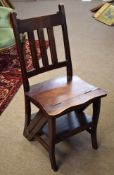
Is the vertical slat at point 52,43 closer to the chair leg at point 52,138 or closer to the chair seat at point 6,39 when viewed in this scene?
the chair leg at point 52,138

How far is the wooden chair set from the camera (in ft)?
5.42

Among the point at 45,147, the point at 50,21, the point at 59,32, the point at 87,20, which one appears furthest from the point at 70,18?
the point at 45,147

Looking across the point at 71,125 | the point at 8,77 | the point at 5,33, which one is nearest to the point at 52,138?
the point at 71,125

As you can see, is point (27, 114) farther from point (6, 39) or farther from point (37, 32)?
point (6, 39)

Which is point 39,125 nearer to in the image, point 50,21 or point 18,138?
point 18,138

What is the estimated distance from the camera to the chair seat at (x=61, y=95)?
5.32 feet

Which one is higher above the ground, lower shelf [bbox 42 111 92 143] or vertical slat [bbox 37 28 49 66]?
vertical slat [bbox 37 28 49 66]

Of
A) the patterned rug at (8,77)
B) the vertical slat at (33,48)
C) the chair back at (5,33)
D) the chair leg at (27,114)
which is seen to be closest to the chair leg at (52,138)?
the chair leg at (27,114)

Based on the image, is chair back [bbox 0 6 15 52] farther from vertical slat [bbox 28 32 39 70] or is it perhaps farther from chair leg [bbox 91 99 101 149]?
chair leg [bbox 91 99 101 149]

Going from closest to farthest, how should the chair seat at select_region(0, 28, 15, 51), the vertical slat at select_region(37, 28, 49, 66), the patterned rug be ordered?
the vertical slat at select_region(37, 28, 49, 66) → the patterned rug → the chair seat at select_region(0, 28, 15, 51)

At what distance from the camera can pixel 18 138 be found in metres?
2.08

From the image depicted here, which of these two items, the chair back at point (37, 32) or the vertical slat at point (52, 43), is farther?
the vertical slat at point (52, 43)

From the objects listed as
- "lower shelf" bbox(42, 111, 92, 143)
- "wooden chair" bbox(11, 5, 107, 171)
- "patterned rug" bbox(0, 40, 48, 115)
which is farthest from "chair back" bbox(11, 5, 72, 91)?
"patterned rug" bbox(0, 40, 48, 115)

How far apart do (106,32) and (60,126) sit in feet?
7.74
